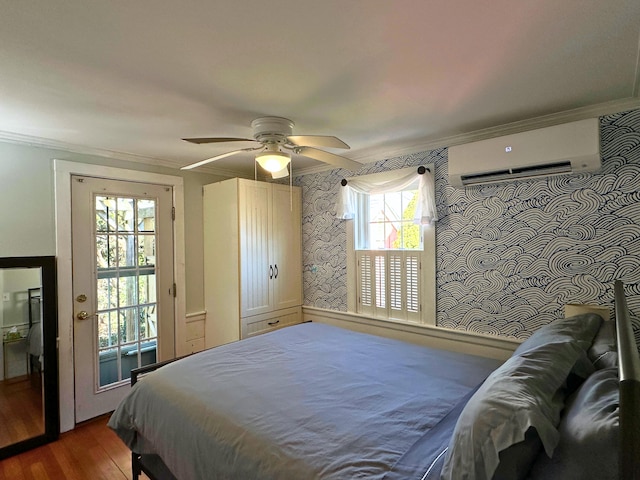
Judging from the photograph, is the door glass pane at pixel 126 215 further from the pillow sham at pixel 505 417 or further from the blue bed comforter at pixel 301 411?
the pillow sham at pixel 505 417

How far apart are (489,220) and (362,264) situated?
121cm

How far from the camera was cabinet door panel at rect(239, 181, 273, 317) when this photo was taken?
3248 mm

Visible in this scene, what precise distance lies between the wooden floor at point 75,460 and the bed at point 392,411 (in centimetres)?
55

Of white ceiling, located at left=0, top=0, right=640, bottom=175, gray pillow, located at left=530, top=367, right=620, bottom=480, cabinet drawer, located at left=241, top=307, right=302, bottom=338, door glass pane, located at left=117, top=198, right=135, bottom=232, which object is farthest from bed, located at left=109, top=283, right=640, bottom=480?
door glass pane, located at left=117, top=198, right=135, bottom=232

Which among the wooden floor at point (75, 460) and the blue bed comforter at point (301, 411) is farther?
the wooden floor at point (75, 460)

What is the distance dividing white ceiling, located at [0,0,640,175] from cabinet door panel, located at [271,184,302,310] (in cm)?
126

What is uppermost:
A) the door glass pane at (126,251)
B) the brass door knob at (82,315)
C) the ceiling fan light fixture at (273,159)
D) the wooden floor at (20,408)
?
the ceiling fan light fixture at (273,159)

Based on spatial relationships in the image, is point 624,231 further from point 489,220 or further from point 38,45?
point 38,45

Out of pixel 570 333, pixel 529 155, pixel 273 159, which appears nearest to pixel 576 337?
pixel 570 333

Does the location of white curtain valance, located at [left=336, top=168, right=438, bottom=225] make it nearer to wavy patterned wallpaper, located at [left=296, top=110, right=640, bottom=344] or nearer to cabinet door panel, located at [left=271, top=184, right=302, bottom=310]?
wavy patterned wallpaper, located at [left=296, top=110, right=640, bottom=344]

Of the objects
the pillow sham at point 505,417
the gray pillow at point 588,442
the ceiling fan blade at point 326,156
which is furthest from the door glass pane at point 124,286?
the gray pillow at point 588,442

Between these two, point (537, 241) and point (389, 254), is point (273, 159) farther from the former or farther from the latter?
point (537, 241)

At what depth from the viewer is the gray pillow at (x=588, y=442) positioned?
789 mm

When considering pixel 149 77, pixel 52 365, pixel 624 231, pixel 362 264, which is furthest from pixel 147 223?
pixel 624 231
